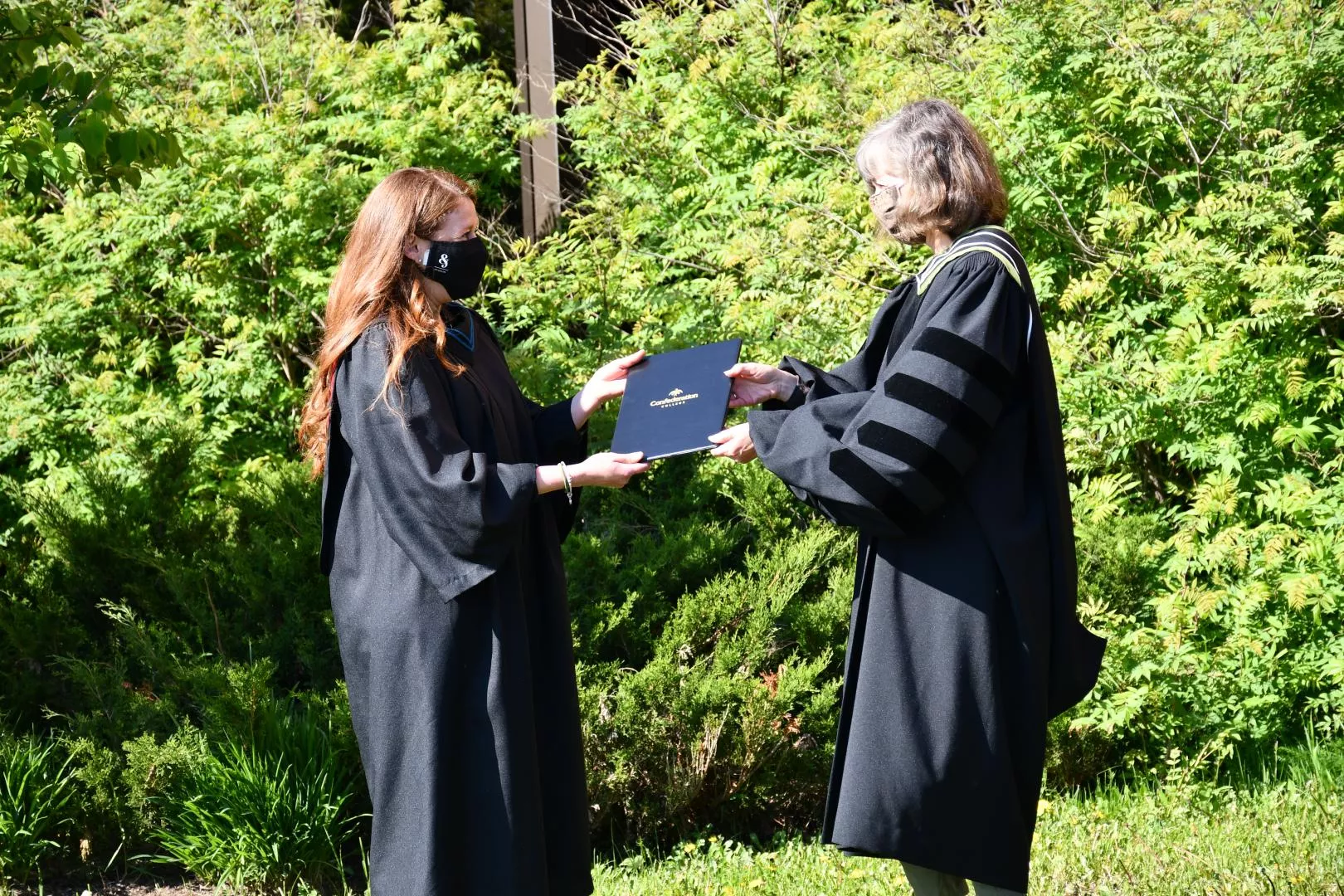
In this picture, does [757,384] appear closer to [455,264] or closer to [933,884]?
[455,264]

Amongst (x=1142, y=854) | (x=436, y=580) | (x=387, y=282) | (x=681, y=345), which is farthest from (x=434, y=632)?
(x=681, y=345)

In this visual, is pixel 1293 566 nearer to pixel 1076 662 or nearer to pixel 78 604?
pixel 1076 662

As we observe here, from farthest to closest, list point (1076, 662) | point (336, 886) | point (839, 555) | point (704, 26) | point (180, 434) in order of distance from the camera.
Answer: point (704, 26), point (180, 434), point (839, 555), point (336, 886), point (1076, 662)

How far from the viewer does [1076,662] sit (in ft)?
10.2

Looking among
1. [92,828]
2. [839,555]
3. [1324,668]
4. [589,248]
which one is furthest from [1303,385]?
[92,828]

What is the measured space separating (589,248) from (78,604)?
10.8 feet

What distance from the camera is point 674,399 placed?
135 inches

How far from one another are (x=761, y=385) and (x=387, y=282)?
3.57ft

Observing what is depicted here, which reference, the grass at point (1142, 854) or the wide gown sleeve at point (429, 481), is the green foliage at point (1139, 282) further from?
the wide gown sleeve at point (429, 481)

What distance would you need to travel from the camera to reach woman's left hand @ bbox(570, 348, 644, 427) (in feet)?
11.9

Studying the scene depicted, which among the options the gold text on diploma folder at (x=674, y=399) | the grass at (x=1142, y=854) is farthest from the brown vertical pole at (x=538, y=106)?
the gold text on diploma folder at (x=674, y=399)

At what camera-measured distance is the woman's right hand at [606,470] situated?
315 cm

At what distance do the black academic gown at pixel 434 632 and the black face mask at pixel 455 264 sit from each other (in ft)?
0.74

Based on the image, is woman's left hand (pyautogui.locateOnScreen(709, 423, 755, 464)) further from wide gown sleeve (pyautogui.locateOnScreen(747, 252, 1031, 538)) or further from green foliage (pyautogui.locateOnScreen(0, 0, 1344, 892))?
green foliage (pyautogui.locateOnScreen(0, 0, 1344, 892))
